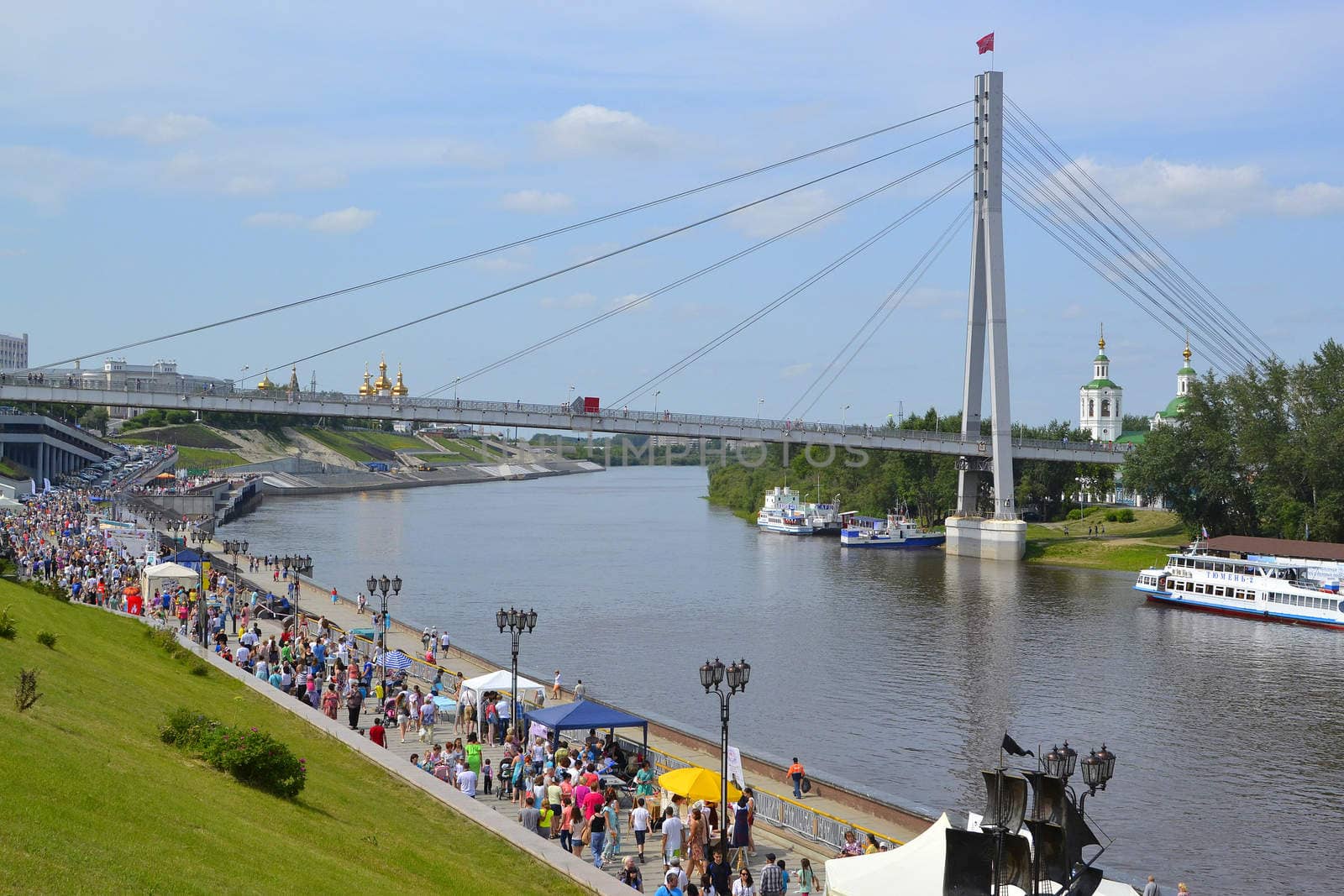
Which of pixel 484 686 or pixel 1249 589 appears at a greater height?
pixel 484 686

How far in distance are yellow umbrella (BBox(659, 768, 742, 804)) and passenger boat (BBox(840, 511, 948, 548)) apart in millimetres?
54842

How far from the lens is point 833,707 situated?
25422mm

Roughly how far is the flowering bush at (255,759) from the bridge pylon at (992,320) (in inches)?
1973

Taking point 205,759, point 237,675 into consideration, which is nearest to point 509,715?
point 237,675

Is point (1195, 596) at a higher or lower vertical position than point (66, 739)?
lower

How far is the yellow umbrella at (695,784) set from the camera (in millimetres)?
14305

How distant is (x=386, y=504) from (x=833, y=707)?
77958mm

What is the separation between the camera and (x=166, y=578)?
93.7 ft

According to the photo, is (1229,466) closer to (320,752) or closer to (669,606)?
(669,606)

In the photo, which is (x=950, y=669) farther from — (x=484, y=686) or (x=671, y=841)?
(x=671, y=841)

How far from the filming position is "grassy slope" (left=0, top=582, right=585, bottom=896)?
23.4ft

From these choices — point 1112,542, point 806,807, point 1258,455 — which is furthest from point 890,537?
point 806,807

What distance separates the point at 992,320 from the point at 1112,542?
A: 12815mm

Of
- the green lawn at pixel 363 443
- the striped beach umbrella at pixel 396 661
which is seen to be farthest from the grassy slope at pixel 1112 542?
the green lawn at pixel 363 443
